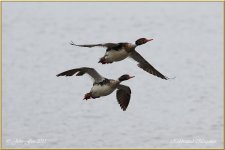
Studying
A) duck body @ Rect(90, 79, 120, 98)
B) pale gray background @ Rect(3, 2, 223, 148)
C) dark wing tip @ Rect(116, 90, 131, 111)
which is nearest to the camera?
duck body @ Rect(90, 79, 120, 98)

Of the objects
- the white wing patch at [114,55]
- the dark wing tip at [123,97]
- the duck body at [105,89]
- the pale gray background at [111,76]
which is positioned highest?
the white wing patch at [114,55]

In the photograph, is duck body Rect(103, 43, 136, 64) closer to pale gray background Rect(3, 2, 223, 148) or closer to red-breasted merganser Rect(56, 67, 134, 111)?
red-breasted merganser Rect(56, 67, 134, 111)

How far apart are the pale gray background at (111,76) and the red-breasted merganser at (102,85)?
311 inches

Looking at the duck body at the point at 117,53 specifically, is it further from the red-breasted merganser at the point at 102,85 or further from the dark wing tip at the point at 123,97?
the dark wing tip at the point at 123,97

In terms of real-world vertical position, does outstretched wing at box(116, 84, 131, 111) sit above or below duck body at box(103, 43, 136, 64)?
below

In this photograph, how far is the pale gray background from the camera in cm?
2162

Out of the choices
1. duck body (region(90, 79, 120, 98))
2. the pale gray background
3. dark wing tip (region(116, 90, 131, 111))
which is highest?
duck body (region(90, 79, 120, 98))

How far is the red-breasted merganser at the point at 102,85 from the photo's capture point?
1130cm

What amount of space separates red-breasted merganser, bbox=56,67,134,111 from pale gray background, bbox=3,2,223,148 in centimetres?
791

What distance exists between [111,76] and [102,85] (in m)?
19.0

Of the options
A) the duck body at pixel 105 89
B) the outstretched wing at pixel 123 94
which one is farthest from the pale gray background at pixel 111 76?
the duck body at pixel 105 89

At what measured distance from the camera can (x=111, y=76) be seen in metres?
30.5

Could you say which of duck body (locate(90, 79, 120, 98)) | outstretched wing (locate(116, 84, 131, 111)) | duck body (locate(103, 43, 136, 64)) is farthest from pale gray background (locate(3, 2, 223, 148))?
duck body (locate(103, 43, 136, 64))

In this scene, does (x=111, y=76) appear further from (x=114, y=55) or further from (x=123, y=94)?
(x=114, y=55)
